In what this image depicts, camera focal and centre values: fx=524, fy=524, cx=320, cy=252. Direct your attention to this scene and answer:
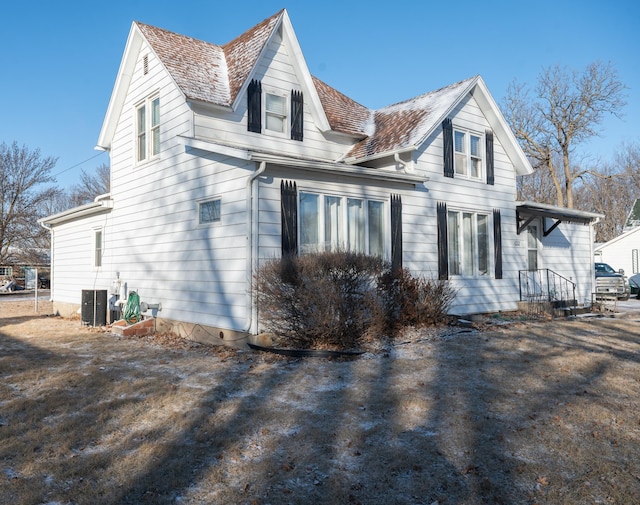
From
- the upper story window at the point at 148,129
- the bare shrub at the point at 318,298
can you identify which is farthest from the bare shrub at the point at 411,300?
the upper story window at the point at 148,129

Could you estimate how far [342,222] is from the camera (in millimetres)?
10281

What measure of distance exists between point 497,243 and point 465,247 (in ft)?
3.47

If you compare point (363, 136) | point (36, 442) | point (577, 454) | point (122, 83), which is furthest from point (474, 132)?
point (36, 442)

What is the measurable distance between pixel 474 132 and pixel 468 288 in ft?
13.3

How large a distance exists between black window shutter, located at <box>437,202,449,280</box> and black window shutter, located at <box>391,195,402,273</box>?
1394 mm

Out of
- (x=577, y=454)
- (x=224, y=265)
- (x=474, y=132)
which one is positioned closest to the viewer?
(x=577, y=454)

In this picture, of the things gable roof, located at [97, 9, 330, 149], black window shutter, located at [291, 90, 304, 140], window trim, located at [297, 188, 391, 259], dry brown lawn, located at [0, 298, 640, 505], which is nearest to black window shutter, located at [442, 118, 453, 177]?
window trim, located at [297, 188, 391, 259]

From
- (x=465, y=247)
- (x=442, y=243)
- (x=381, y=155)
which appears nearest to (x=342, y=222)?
(x=381, y=155)

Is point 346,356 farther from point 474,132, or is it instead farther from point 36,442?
point 474,132

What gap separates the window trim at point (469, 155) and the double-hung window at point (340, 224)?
10.4ft

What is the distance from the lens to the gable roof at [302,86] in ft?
38.3

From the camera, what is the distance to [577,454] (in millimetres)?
4332

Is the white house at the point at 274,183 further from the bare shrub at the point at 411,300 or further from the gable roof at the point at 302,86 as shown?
the bare shrub at the point at 411,300

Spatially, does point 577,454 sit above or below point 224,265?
below
